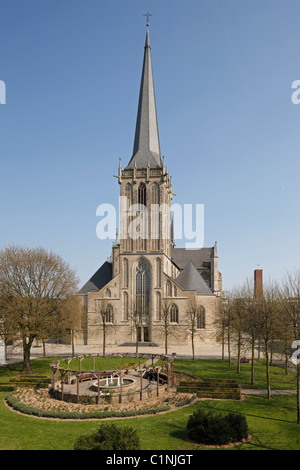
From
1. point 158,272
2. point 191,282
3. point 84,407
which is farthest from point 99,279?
point 84,407

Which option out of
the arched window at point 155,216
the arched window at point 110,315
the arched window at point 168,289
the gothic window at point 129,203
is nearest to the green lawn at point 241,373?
the arched window at point 168,289

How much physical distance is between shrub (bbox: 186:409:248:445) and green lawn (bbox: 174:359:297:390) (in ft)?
47.3

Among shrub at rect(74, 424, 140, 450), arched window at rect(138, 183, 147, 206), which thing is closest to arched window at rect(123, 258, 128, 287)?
arched window at rect(138, 183, 147, 206)

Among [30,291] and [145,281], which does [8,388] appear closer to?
[30,291]

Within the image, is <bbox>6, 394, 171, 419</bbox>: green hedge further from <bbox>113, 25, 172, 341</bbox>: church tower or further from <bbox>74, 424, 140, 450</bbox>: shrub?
<bbox>113, 25, 172, 341</bbox>: church tower

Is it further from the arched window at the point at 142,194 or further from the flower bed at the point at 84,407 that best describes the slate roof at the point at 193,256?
the flower bed at the point at 84,407

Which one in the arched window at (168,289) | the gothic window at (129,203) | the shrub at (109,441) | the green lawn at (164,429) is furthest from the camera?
the gothic window at (129,203)

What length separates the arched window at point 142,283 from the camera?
67.2 meters

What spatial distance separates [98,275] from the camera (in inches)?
2825

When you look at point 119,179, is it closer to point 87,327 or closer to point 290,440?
point 87,327

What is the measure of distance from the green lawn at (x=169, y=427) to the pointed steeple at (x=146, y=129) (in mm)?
51255
